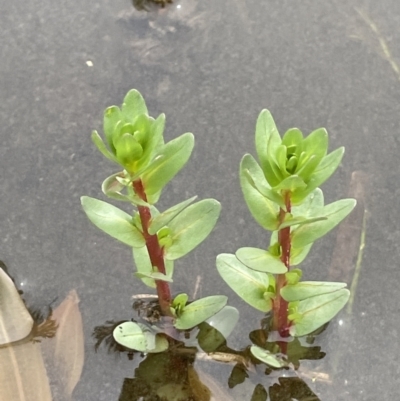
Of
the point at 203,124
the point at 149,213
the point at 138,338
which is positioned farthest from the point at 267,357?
the point at 203,124

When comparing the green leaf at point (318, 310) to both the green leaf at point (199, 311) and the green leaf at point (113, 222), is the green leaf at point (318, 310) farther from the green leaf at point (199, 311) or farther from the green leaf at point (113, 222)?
the green leaf at point (113, 222)

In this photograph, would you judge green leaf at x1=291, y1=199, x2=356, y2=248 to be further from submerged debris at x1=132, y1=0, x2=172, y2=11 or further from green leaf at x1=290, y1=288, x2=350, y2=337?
submerged debris at x1=132, y1=0, x2=172, y2=11

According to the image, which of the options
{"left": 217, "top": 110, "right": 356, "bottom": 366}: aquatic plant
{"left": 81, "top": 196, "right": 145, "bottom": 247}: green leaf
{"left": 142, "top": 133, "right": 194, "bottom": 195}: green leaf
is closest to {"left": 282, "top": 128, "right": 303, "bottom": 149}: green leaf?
{"left": 217, "top": 110, "right": 356, "bottom": 366}: aquatic plant

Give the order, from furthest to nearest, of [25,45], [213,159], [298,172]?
[25,45], [213,159], [298,172]

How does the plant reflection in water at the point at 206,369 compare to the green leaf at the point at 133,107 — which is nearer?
the green leaf at the point at 133,107

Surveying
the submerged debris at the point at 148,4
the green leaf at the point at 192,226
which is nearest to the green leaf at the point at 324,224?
the green leaf at the point at 192,226

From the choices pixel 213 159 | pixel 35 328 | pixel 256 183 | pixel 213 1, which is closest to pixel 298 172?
pixel 256 183

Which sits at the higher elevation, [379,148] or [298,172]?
[298,172]

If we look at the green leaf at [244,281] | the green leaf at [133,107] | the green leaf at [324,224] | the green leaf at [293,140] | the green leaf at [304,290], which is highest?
the green leaf at [133,107]

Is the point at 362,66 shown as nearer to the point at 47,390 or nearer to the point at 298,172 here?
the point at 298,172
